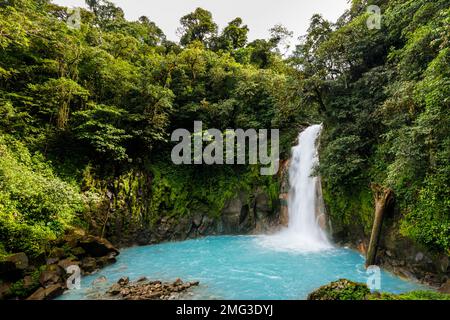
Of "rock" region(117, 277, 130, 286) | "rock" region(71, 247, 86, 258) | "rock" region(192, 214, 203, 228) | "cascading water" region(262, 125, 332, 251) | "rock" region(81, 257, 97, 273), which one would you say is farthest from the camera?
"rock" region(192, 214, 203, 228)

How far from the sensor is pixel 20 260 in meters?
6.79

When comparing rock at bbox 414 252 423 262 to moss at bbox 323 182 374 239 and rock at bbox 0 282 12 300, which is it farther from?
rock at bbox 0 282 12 300

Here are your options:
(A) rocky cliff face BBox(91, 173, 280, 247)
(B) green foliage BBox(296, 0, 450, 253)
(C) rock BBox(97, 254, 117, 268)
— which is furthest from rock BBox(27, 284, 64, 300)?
(B) green foliage BBox(296, 0, 450, 253)

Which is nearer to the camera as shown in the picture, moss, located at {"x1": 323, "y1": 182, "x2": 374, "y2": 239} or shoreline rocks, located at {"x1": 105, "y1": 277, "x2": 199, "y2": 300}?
shoreline rocks, located at {"x1": 105, "y1": 277, "x2": 199, "y2": 300}

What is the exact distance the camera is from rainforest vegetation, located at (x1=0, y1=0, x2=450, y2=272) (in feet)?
22.8

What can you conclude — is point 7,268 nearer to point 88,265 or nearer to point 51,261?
point 51,261

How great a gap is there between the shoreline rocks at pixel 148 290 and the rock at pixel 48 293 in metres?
1.32

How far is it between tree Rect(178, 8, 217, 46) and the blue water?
24.9 m

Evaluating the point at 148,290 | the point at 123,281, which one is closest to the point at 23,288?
the point at 123,281

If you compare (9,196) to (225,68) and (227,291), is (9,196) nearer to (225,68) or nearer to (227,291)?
(227,291)

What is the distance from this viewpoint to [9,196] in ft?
25.1

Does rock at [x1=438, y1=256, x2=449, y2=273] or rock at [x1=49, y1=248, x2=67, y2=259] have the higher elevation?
rock at [x1=438, y1=256, x2=449, y2=273]

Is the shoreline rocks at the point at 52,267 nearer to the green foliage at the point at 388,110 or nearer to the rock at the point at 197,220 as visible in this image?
the rock at the point at 197,220

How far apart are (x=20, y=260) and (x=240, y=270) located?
21.5 ft
